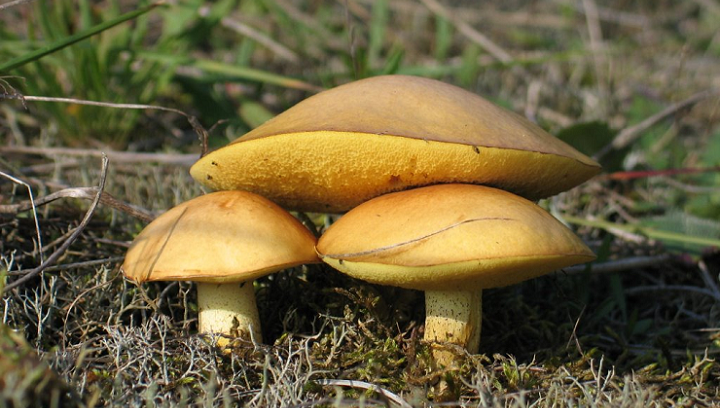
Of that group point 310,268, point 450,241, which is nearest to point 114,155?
point 310,268

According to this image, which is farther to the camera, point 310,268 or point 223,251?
point 310,268

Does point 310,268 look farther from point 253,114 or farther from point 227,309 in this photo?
point 253,114

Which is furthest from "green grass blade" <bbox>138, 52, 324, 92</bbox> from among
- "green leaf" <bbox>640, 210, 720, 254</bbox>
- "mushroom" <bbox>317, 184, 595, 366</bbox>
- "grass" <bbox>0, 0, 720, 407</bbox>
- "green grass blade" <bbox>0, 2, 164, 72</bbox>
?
"green leaf" <bbox>640, 210, 720, 254</bbox>

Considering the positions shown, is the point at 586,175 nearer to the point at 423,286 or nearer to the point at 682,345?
the point at 423,286

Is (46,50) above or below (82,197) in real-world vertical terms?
above

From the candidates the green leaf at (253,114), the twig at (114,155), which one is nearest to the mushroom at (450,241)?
the twig at (114,155)

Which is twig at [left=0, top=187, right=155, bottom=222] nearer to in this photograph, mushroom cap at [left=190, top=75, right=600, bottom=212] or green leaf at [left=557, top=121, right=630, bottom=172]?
mushroom cap at [left=190, top=75, right=600, bottom=212]

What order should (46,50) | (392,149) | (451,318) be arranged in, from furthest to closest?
(46,50)
(451,318)
(392,149)
